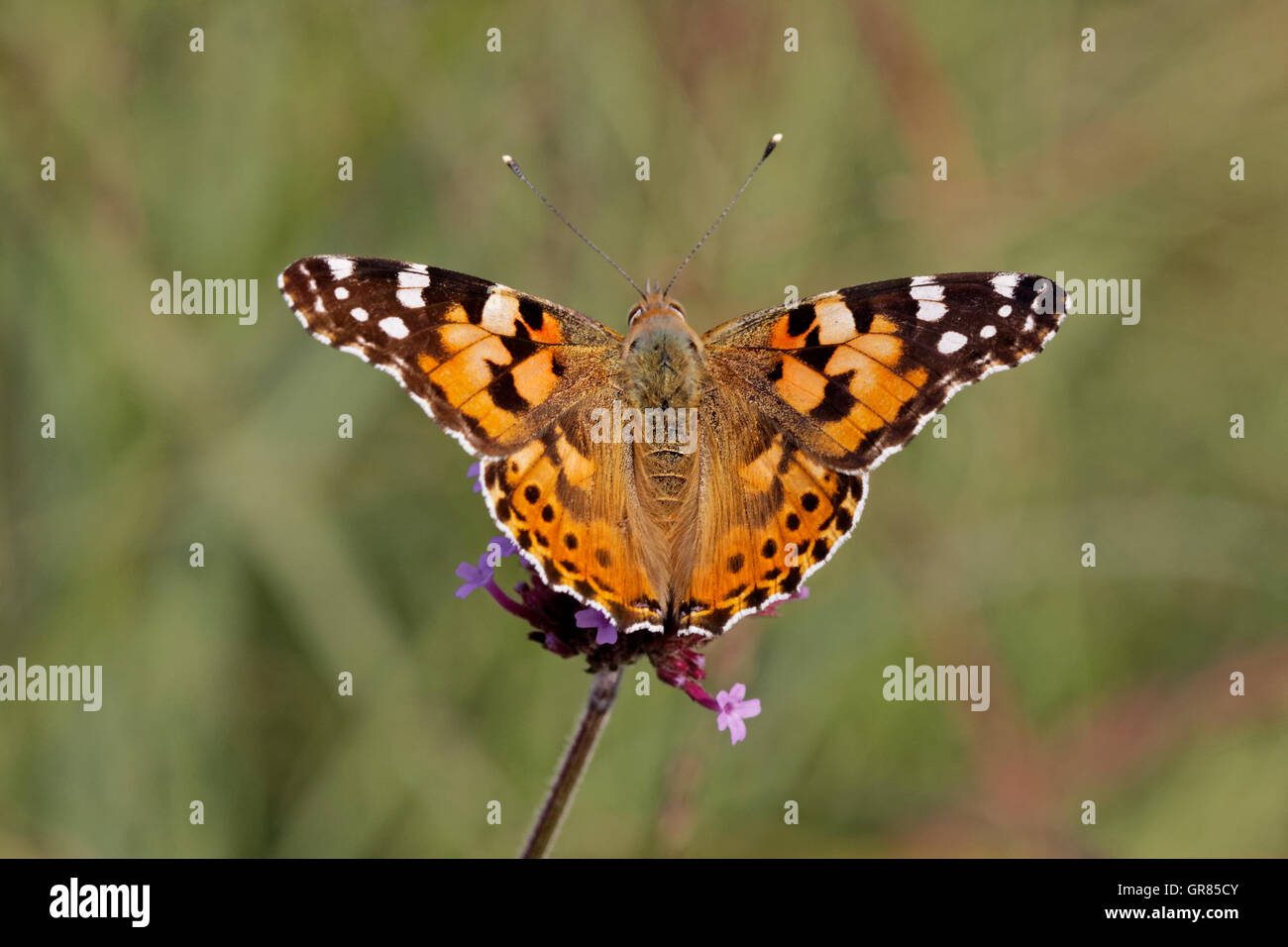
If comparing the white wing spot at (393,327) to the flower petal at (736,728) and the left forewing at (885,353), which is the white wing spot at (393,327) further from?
the flower petal at (736,728)

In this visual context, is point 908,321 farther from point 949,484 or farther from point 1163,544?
point 1163,544

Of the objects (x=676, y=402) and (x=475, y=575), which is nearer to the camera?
(x=475, y=575)

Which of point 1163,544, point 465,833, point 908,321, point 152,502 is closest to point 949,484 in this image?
point 1163,544

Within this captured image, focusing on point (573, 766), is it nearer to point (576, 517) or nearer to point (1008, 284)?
point (576, 517)
